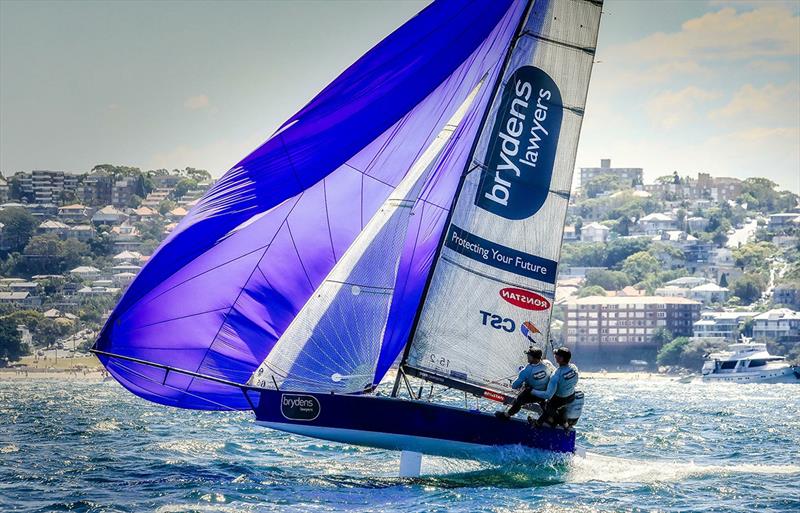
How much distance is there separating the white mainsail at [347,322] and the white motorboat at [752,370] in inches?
1929

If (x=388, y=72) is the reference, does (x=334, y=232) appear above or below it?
below

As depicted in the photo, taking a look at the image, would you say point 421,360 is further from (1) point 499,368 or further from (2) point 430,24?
(2) point 430,24

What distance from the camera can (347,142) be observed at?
13.2 m

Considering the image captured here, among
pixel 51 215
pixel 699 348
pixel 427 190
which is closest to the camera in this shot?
pixel 427 190

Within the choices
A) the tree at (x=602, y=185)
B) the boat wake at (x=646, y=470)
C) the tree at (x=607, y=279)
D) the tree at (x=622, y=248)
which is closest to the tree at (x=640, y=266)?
the tree at (x=607, y=279)

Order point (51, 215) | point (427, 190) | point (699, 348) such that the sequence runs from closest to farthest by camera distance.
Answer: point (427, 190), point (699, 348), point (51, 215)

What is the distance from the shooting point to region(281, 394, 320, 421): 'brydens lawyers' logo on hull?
40.1 ft

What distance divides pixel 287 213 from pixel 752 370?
5004 cm

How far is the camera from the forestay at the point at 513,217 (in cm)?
1298

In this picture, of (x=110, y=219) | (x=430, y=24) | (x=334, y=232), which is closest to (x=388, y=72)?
(x=430, y=24)

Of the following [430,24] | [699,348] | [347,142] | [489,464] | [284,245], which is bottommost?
[489,464]

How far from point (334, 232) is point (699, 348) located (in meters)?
67.3

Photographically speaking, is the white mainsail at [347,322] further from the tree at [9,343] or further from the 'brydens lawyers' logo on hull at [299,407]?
Result: the tree at [9,343]

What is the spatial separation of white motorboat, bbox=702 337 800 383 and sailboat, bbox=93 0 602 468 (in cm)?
4830
